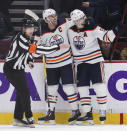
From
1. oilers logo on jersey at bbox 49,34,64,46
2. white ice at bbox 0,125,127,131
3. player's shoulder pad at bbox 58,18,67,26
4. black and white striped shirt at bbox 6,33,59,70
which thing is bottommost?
white ice at bbox 0,125,127,131

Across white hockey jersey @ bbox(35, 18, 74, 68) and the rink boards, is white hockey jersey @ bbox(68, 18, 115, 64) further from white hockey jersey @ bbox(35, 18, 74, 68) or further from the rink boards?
the rink boards

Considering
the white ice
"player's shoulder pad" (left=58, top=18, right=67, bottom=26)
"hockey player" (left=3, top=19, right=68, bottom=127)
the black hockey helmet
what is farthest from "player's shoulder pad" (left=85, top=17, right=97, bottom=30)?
the white ice

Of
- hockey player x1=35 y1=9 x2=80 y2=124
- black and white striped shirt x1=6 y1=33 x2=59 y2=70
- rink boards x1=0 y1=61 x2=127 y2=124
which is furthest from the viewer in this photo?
rink boards x1=0 y1=61 x2=127 y2=124

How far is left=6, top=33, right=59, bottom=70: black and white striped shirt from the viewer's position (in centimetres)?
758

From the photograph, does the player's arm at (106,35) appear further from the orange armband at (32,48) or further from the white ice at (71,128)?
the white ice at (71,128)

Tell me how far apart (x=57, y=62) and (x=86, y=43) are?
0.44 m

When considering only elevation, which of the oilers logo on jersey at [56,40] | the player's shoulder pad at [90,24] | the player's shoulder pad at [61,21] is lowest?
the oilers logo on jersey at [56,40]

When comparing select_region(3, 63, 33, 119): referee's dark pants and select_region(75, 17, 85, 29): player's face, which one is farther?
select_region(75, 17, 85, 29): player's face

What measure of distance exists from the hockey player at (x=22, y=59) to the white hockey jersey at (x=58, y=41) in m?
0.30

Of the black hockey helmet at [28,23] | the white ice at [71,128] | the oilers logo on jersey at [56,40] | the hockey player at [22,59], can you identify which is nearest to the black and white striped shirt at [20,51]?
the hockey player at [22,59]

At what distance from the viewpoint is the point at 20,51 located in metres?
7.61

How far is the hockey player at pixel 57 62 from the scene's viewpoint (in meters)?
7.91

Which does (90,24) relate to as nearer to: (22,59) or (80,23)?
(80,23)

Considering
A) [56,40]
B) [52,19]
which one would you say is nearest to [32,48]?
[56,40]
